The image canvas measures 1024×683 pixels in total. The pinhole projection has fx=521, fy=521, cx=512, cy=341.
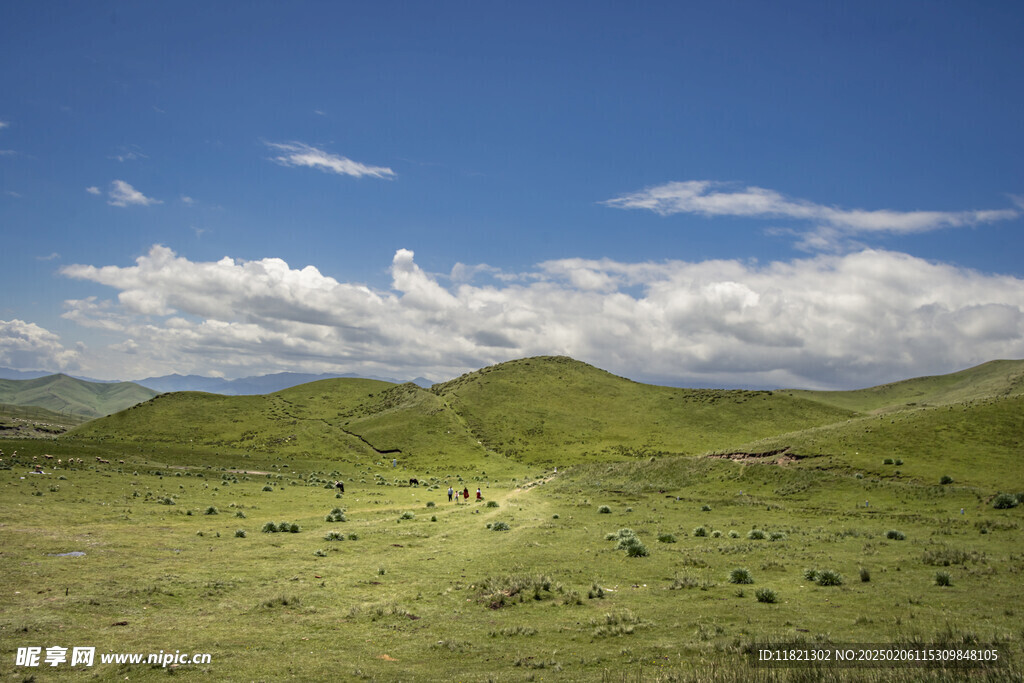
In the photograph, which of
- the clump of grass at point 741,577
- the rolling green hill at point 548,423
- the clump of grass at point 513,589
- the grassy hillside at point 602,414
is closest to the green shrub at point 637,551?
the clump of grass at point 741,577

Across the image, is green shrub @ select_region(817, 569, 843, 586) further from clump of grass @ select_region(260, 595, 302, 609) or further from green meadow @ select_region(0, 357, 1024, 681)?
clump of grass @ select_region(260, 595, 302, 609)

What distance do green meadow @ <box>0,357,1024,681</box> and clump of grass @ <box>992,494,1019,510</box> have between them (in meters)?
0.13

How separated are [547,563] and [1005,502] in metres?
31.8

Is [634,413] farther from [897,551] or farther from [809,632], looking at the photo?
[809,632]

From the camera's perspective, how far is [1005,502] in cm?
3375

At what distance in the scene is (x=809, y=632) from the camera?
1431 centimetres

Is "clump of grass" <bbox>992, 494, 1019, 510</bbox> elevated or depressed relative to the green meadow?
elevated

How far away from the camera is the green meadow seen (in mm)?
13297

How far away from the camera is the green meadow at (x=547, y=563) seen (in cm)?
1330

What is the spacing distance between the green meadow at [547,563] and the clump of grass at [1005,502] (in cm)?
13

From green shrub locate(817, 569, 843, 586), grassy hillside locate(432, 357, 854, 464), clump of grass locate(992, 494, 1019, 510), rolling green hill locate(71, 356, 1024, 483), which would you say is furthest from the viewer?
grassy hillside locate(432, 357, 854, 464)

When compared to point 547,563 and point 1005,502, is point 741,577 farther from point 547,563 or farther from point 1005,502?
point 1005,502

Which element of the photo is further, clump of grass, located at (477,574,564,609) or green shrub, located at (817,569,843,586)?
green shrub, located at (817,569,843,586)

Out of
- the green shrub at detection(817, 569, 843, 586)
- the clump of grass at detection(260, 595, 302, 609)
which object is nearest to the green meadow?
the clump of grass at detection(260, 595, 302, 609)
